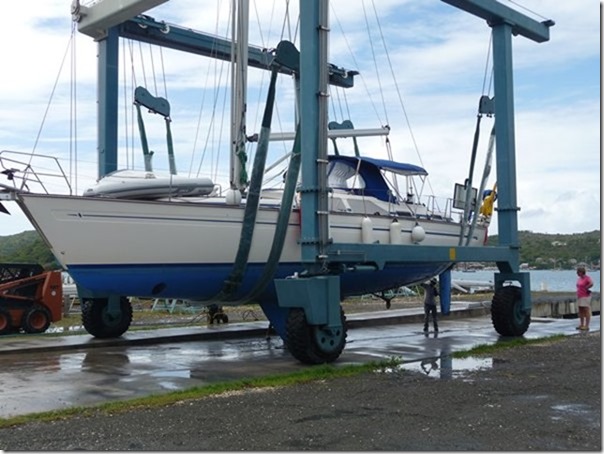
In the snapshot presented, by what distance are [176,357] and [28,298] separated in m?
5.75

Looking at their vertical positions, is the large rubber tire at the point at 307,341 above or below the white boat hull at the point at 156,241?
below

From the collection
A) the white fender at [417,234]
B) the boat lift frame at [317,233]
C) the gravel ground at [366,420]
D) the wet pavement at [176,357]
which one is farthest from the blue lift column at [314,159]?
the white fender at [417,234]

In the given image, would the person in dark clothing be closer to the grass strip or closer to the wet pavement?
the wet pavement

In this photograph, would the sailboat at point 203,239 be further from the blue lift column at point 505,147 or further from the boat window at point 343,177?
the blue lift column at point 505,147

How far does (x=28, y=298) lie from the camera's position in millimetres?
17094

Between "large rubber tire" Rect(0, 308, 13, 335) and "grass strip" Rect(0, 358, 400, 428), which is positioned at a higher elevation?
"large rubber tire" Rect(0, 308, 13, 335)

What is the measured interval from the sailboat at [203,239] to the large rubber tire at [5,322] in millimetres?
2089

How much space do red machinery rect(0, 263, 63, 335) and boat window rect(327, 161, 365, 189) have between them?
6.68 m

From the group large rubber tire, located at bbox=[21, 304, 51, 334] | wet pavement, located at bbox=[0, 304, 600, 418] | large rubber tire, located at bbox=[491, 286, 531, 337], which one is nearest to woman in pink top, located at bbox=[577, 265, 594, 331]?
wet pavement, located at bbox=[0, 304, 600, 418]

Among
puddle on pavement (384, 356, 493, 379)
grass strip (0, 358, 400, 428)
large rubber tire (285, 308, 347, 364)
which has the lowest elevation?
puddle on pavement (384, 356, 493, 379)

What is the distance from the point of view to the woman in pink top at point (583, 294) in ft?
55.0

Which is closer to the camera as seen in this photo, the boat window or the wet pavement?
the wet pavement

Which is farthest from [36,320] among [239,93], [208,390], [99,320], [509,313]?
[509,313]

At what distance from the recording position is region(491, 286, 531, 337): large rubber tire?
52.2 feet
